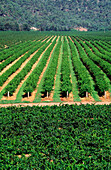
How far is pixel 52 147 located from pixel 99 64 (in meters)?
33.4

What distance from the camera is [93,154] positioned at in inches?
573

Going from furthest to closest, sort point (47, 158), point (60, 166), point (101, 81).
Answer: point (101, 81) → point (47, 158) → point (60, 166)

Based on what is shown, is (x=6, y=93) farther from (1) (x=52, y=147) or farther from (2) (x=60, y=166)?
(2) (x=60, y=166)

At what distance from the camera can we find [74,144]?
1581 centimetres

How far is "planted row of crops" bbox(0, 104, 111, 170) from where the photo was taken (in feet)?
45.2

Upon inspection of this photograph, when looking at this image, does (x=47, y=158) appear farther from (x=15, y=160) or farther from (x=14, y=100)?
(x=14, y=100)

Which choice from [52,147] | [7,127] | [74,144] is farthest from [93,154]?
[7,127]

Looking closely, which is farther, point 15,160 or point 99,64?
point 99,64

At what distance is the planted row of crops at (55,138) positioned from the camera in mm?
13781

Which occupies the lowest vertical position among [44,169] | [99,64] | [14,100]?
[44,169]

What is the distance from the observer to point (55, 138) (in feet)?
53.5

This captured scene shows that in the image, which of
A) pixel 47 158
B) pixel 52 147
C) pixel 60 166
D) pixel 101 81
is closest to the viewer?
pixel 60 166

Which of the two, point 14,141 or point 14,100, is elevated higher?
point 14,100

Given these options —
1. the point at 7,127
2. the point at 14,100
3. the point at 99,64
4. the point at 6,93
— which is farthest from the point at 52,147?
the point at 99,64
